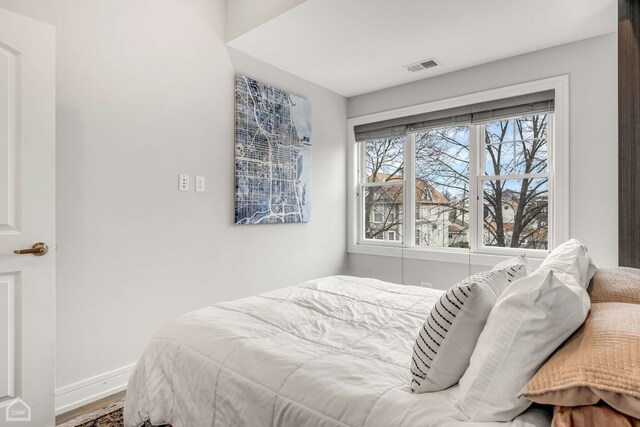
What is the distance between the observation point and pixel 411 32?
2.60 m

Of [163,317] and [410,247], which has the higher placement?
[410,247]

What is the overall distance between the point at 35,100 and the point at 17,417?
59.0 inches

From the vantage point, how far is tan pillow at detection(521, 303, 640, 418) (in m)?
0.68

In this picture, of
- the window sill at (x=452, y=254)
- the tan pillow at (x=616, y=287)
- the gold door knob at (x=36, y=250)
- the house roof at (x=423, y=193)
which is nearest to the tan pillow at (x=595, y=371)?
the tan pillow at (x=616, y=287)

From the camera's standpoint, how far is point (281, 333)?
1.44 meters

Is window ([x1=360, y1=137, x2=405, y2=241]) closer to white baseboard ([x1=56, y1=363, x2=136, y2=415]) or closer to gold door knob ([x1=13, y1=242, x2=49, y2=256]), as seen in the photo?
white baseboard ([x1=56, y1=363, x2=136, y2=415])

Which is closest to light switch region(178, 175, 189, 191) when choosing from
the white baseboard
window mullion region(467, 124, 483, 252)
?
the white baseboard

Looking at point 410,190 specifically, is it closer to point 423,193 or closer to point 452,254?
point 423,193

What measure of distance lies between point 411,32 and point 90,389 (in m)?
3.11

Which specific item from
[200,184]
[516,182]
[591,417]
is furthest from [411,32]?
[591,417]

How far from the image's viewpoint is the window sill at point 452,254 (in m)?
2.99

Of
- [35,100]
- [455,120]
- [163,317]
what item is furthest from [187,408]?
[455,120]

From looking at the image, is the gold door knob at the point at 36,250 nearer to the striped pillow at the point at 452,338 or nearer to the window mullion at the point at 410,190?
the striped pillow at the point at 452,338

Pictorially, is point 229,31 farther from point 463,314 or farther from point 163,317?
point 463,314
